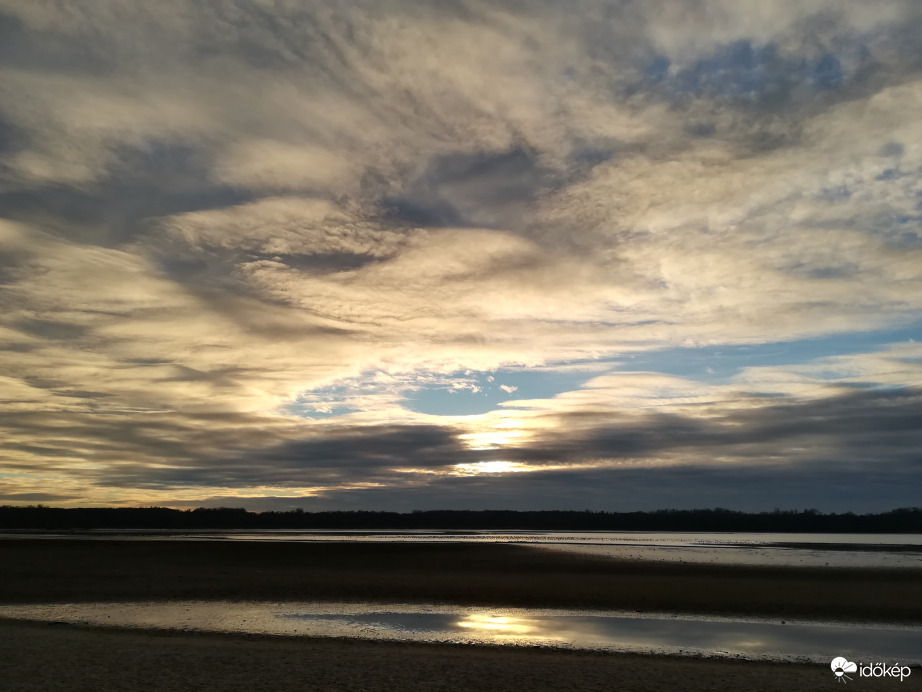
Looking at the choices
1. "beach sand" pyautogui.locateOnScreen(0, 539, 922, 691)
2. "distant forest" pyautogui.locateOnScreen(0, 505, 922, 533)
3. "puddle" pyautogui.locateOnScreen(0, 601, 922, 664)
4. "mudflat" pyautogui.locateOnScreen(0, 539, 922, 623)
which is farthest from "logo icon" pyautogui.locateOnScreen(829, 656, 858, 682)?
"distant forest" pyautogui.locateOnScreen(0, 505, 922, 533)

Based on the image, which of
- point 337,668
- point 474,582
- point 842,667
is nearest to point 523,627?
point 337,668

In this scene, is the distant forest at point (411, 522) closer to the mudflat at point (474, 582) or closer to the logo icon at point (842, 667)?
the mudflat at point (474, 582)

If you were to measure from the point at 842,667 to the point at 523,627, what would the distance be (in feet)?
37.0

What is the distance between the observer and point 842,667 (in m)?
19.0

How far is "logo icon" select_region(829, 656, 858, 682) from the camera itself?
17.6 metres

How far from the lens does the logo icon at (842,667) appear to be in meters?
17.6

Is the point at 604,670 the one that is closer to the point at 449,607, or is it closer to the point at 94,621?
the point at 449,607

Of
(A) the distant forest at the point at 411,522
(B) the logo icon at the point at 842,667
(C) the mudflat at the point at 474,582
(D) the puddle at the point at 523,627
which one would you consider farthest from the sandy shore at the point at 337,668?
(A) the distant forest at the point at 411,522

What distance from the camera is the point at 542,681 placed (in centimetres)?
1652

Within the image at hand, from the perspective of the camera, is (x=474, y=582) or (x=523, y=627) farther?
(x=474, y=582)

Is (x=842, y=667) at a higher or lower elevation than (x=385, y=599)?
higher

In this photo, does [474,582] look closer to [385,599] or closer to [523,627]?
[385,599]

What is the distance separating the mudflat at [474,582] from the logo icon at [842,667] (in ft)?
35.2

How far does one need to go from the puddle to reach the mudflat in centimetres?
268
